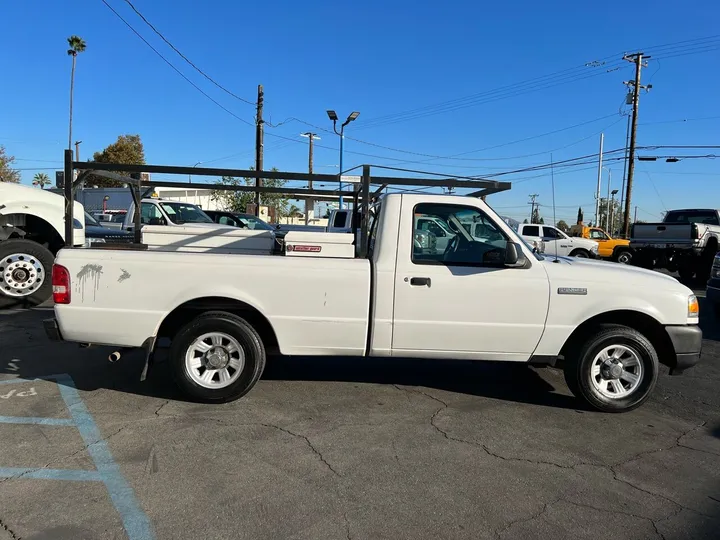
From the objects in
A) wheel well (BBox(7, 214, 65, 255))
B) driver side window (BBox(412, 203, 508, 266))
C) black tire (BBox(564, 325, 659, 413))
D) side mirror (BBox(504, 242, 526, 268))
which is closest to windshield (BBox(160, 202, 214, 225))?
wheel well (BBox(7, 214, 65, 255))

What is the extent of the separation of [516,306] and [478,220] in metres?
0.84

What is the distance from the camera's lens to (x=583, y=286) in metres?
4.64

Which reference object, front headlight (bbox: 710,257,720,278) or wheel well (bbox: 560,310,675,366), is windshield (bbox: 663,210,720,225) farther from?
wheel well (bbox: 560,310,675,366)

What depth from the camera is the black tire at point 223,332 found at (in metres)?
4.58

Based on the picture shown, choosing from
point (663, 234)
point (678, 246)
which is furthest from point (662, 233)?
point (678, 246)

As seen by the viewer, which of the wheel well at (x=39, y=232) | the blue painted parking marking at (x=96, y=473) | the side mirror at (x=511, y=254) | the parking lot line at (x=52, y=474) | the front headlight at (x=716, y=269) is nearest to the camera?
the blue painted parking marking at (x=96, y=473)

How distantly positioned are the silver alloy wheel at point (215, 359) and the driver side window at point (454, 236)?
1.79 metres

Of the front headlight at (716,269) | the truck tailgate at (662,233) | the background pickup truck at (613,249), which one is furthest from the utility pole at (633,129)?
the front headlight at (716,269)

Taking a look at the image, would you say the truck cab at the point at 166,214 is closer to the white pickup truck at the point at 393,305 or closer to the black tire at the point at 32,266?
the black tire at the point at 32,266

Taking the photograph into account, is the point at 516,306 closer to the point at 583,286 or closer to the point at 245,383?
the point at 583,286

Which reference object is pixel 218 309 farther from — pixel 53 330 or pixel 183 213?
pixel 183 213

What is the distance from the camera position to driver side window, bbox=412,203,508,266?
15.4 ft

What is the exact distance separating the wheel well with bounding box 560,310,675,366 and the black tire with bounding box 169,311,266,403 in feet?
9.10

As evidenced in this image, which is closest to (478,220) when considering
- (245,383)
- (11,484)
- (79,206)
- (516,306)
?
(516,306)
